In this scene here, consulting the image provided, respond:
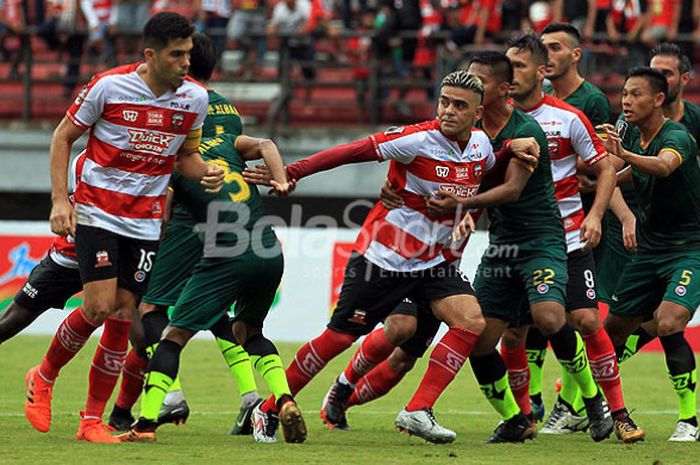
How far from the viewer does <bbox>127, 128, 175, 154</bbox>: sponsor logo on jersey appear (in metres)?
7.82

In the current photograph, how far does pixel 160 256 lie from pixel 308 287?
6301 millimetres

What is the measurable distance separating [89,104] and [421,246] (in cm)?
225

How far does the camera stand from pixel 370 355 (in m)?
9.40

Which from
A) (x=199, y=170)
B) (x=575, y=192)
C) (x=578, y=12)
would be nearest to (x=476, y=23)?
(x=578, y=12)

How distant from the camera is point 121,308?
8.20 metres

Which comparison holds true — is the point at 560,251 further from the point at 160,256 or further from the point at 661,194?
the point at 160,256

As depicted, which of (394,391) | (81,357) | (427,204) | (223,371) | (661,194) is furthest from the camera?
(81,357)

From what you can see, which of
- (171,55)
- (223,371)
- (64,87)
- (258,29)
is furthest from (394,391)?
(64,87)

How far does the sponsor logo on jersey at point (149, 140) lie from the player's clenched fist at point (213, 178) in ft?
0.94

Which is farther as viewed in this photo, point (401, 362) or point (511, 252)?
point (401, 362)

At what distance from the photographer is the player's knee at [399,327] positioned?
9133 mm

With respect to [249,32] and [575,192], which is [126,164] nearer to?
[575,192]

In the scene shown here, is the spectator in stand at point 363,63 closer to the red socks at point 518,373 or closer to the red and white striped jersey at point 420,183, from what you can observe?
the red socks at point 518,373

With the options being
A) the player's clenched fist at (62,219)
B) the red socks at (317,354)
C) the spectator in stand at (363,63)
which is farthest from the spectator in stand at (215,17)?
the player's clenched fist at (62,219)
